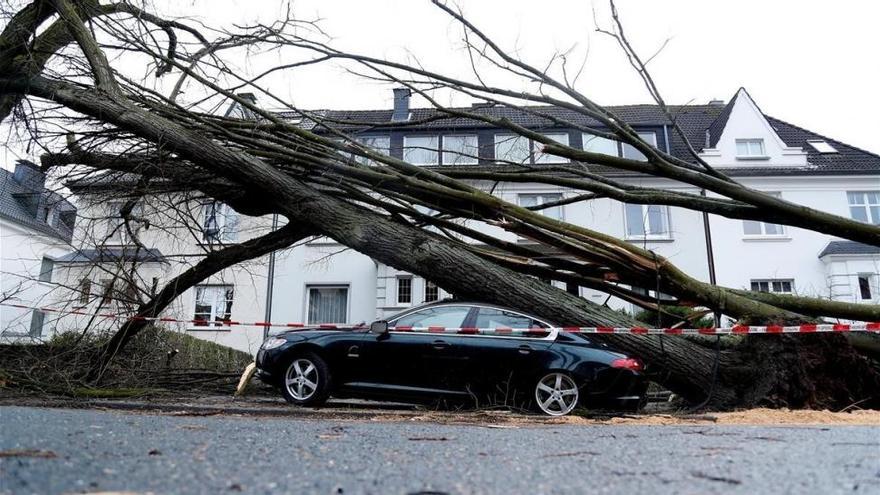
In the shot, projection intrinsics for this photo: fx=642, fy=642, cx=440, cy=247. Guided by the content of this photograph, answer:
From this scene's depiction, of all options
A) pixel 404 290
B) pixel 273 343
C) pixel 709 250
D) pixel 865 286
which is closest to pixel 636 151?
pixel 709 250

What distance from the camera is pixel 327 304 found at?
966 inches

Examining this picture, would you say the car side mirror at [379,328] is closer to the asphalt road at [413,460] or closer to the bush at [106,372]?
the bush at [106,372]

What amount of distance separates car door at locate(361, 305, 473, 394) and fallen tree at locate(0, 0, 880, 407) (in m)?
0.67

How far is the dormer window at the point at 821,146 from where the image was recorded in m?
26.4

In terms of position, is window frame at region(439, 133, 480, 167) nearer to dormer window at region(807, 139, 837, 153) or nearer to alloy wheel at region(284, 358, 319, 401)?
alloy wheel at region(284, 358, 319, 401)

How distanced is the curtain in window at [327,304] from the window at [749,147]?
16587 mm

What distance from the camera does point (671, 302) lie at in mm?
8289

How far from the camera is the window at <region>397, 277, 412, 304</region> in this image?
23.5m

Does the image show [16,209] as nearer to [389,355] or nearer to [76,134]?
[76,134]

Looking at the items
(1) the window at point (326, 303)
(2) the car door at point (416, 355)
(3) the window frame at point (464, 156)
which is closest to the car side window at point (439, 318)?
(2) the car door at point (416, 355)

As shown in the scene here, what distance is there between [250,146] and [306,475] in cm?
723

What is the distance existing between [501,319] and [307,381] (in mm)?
2452

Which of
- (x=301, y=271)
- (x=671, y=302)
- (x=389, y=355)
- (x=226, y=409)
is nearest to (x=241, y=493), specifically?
(x=226, y=409)

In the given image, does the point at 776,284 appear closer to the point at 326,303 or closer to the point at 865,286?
the point at 865,286
